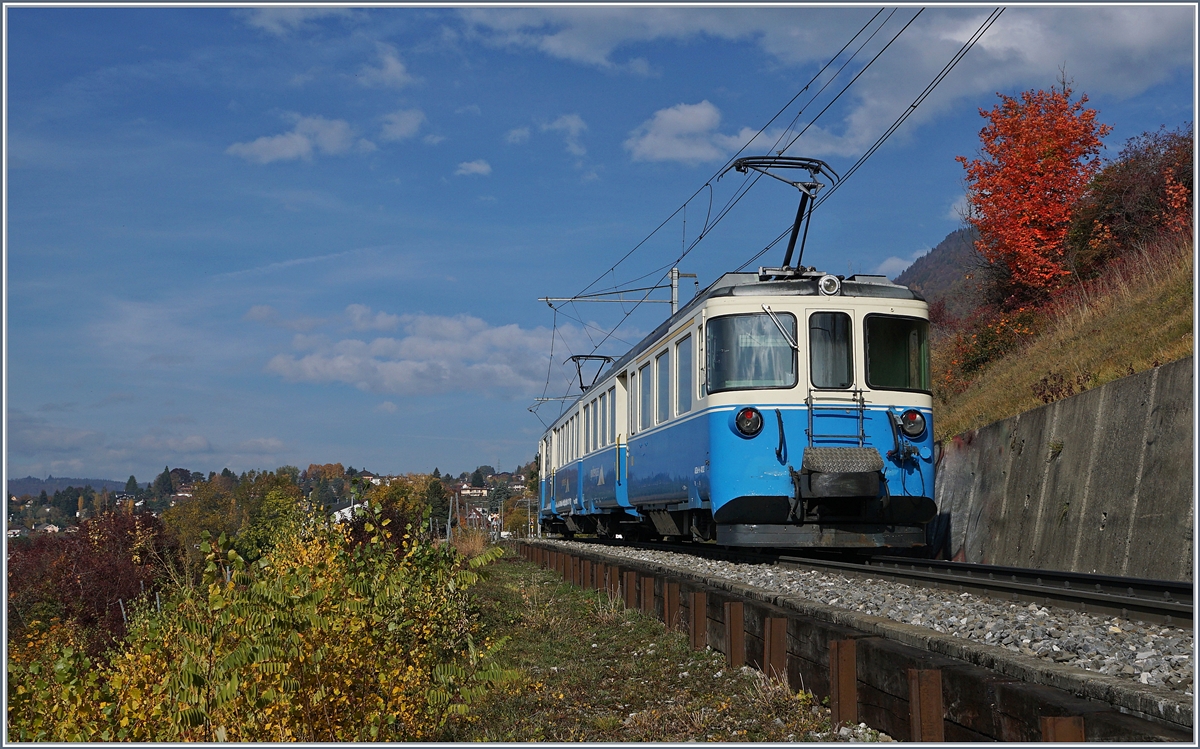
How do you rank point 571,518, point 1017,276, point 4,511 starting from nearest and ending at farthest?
1. point 4,511
2. point 1017,276
3. point 571,518

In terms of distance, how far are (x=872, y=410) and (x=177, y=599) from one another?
22.6ft

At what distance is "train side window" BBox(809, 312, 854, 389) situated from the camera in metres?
11.2

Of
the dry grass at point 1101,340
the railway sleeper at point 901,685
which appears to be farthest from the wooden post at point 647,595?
the dry grass at point 1101,340

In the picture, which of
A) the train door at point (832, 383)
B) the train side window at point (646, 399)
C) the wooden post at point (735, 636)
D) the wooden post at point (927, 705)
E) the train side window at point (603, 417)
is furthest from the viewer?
the train side window at point (603, 417)

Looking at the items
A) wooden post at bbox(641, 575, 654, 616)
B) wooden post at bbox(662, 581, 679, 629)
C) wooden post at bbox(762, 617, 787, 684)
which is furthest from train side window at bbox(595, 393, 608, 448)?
wooden post at bbox(762, 617, 787, 684)

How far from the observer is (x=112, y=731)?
5.12 metres

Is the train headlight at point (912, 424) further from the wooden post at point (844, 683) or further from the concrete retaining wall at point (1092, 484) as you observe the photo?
the wooden post at point (844, 683)

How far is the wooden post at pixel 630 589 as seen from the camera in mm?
10742

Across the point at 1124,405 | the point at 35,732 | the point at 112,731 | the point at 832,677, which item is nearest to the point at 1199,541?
the point at 832,677

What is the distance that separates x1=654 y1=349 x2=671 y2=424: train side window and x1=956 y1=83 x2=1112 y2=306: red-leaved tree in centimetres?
1244

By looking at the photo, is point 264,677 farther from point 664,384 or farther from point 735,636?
point 664,384

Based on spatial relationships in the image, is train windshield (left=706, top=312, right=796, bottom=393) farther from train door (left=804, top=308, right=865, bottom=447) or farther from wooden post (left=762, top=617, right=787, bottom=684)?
wooden post (left=762, top=617, right=787, bottom=684)

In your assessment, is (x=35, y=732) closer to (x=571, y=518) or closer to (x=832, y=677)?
(x=832, y=677)

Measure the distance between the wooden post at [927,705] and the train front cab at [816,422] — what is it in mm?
5960
